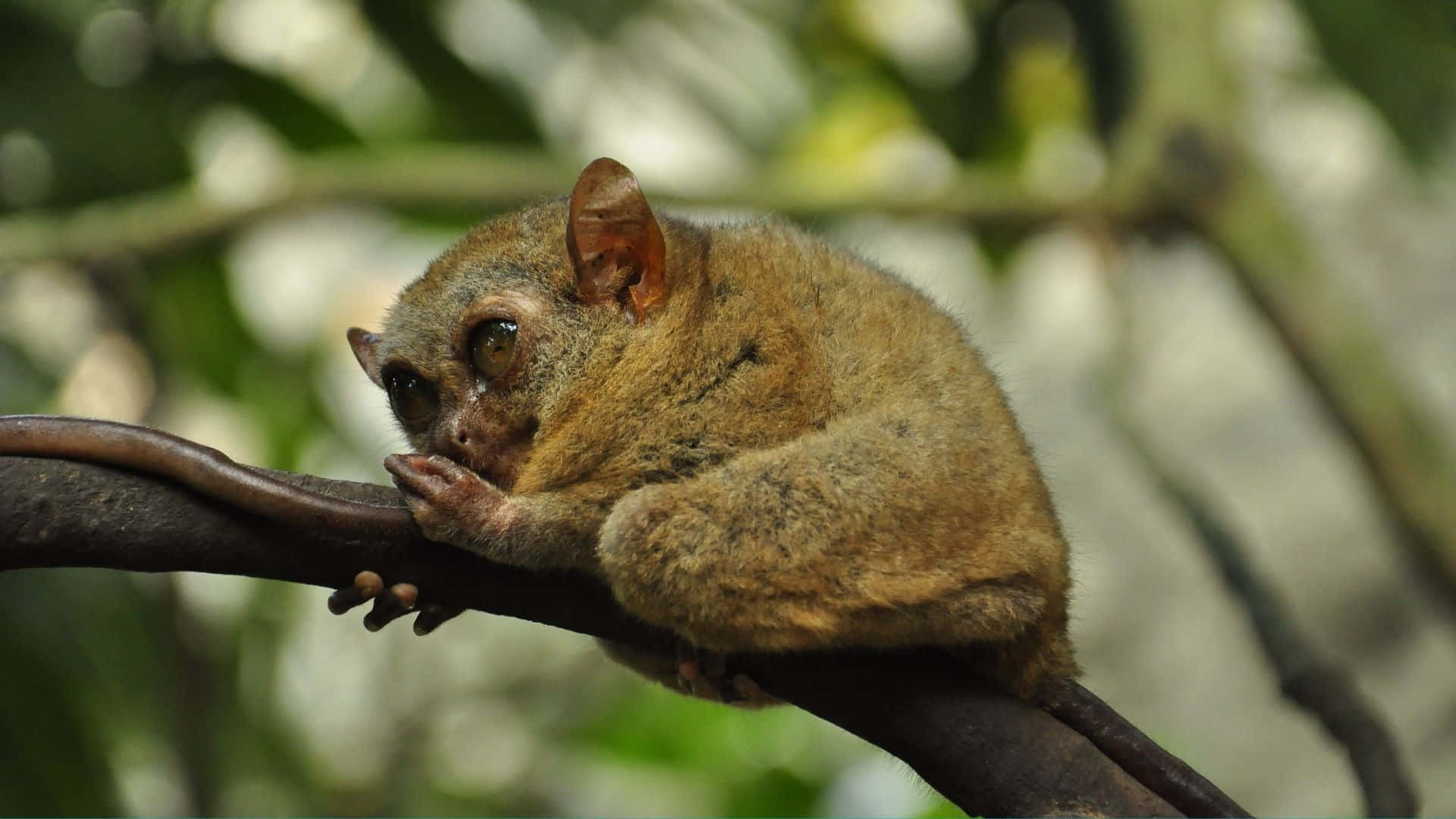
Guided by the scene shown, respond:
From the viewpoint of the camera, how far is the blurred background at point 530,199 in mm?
4965

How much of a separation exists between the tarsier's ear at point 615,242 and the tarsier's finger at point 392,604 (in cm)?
67

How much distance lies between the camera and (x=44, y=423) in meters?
1.91

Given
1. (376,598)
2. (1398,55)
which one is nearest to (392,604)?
(376,598)

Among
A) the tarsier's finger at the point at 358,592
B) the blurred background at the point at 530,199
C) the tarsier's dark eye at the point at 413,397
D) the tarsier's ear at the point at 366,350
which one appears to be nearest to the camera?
the tarsier's finger at the point at 358,592

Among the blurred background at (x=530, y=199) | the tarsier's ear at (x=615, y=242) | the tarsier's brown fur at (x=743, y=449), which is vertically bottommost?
the blurred background at (x=530, y=199)

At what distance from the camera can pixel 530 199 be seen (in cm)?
357

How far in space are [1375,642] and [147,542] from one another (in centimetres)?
915

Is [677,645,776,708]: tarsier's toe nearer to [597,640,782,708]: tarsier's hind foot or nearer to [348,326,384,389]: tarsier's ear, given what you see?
[597,640,782,708]: tarsier's hind foot

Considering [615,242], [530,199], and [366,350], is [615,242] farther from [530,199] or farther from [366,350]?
[530,199]

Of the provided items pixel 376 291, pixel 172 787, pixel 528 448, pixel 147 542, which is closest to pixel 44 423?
pixel 147 542

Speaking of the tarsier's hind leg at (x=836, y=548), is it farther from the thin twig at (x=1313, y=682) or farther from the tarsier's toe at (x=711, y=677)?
the thin twig at (x=1313, y=682)

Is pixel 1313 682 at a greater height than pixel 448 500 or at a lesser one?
lesser

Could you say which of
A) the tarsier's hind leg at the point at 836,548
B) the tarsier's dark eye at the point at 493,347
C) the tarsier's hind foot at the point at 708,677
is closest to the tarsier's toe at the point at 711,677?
the tarsier's hind foot at the point at 708,677

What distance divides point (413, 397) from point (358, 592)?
613mm
